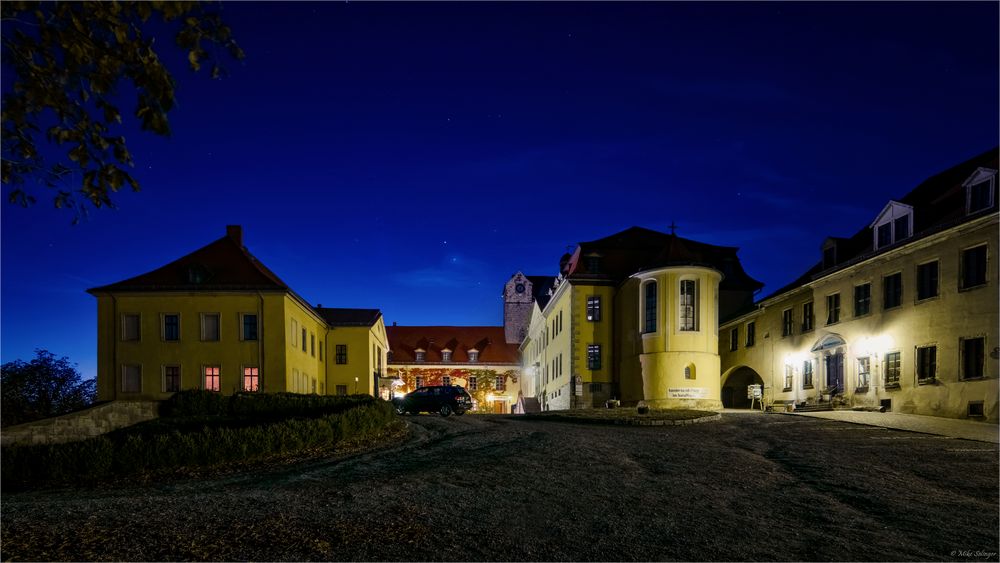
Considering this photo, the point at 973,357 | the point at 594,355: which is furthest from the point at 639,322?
the point at 973,357

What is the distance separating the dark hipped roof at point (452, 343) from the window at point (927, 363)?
162 feet

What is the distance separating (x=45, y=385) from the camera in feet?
144

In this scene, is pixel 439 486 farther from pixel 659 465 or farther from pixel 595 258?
pixel 595 258

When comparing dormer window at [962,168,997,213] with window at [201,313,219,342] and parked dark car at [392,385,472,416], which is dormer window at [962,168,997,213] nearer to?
parked dark car at [392,385,472,416]

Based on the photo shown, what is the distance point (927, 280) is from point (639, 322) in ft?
47.8

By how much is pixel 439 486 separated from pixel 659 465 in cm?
465

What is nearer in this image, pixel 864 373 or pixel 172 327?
pixel 864 373

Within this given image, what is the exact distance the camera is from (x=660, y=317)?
1444 inches

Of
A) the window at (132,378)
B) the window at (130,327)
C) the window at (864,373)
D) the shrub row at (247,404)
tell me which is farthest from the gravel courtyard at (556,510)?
the window at (130,327)

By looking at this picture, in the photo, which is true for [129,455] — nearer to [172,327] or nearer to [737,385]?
[172,327]

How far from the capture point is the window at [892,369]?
90.2 ft

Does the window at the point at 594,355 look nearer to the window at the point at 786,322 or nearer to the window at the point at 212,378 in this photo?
the window at the point at 786,322

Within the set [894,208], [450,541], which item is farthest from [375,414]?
[894,208]

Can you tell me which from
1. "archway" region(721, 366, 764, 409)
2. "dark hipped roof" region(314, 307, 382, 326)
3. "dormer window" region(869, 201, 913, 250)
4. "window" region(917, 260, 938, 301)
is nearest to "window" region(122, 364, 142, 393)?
"dark hipped roof" region(314, 307, 382, 326)
